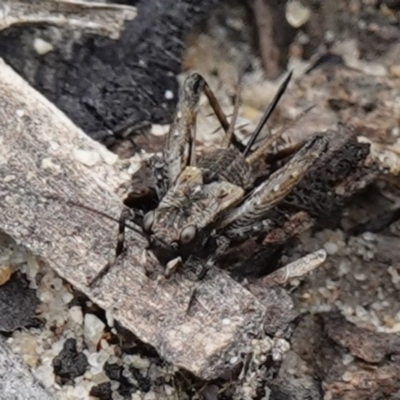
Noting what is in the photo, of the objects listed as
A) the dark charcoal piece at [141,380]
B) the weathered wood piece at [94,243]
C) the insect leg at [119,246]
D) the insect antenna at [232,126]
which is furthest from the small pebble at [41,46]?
the dark charcoal piece at [141,380]

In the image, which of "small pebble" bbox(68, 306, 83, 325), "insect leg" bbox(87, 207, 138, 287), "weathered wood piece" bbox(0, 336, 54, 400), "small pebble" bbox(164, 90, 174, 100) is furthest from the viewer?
"small pebble" bbox(164, 90, 174, 100)

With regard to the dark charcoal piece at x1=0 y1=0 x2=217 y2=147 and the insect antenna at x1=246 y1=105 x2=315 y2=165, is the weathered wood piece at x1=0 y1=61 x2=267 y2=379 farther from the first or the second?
the insect antenna at x1=246 y1=105 x2=315 y2=165

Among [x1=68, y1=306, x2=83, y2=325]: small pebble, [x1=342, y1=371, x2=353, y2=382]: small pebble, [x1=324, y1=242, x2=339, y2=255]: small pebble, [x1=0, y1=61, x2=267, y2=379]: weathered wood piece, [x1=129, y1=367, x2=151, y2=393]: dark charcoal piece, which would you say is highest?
[x1=0, y1=61, x2=267, y2=379]: weathered wood piece

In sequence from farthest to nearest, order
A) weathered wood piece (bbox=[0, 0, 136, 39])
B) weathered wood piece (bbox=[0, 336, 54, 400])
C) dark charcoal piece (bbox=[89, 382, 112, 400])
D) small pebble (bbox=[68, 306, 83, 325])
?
weathered wood piece (bbox=[0, 0, 136, 39])
small pebble (bbox=[68, 306, 83, 325])
dark charcoal piece (bbox=[89, 382, 112, 400])
weathered wood piece (bbox=[0, 336, 54, 400])

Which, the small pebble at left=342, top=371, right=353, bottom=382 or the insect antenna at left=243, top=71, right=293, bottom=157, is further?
the insect antenna at left=243, top=71, right=293, bottom=157

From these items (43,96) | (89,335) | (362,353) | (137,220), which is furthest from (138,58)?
(362,353)

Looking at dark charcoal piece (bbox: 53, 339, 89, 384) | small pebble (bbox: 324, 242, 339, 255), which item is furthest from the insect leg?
Result: small pebble (bbox: 324, 242, 339, 255)

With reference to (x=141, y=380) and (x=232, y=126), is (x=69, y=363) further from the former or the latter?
(x=232, y=126)
